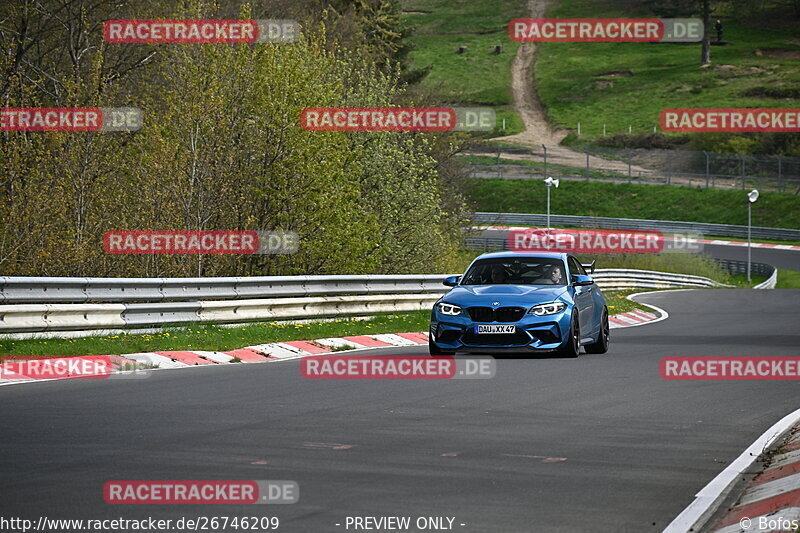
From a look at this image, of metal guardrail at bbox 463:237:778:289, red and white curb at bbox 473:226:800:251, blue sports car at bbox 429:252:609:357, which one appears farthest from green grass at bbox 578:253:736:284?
blue sports car at bbox 429:252:609:357

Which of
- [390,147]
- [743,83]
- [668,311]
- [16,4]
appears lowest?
[668,311]

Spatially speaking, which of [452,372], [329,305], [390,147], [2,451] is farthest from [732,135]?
[2,451]

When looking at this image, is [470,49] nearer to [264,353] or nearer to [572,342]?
[264,353]

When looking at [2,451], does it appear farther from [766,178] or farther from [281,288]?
[766,178]

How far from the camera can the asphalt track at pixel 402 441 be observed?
7199 mm

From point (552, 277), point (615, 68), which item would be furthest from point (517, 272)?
point (615, 68)

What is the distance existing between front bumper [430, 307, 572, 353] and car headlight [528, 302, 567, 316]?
54mm

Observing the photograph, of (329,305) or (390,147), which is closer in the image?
(329,305)

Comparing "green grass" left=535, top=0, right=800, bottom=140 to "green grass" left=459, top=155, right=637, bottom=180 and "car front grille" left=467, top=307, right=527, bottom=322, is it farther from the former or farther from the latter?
"car front grille" left=467, top=307, right=527, bottom=322

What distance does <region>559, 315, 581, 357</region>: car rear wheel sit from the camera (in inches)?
684

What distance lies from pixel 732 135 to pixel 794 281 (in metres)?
45.4

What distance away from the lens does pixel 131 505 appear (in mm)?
7152

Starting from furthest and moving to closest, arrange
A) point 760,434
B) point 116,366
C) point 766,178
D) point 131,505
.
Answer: point 766,178 < point 116,366 < point 760,434 < point 131,505

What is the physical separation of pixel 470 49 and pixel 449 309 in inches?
5078
